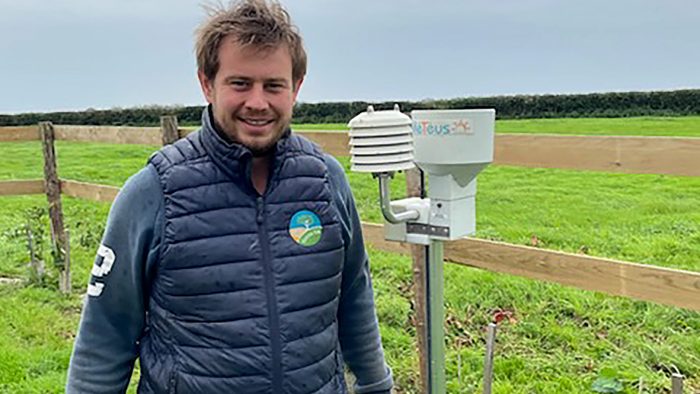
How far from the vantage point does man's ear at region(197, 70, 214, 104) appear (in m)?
1.38

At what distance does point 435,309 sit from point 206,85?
0.82 metres

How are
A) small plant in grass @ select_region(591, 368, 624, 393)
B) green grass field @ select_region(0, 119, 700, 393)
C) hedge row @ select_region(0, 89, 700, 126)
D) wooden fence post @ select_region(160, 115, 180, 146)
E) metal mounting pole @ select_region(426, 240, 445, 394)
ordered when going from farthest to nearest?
1. hedge row @ select_region(0, 89, 700, 126)
2. wooden fence post @ select_region(160, 115, 180, 146)
3. green grass field @ select_region(0, 119, 700, 393)
4. small plant in grass @ select_region(591, 368, 624, 393)
5. metal mounting pole @ select_region(426, 240, 445, 394)

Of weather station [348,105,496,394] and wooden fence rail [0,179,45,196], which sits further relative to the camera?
wooden fence rail [0,179,45,196]

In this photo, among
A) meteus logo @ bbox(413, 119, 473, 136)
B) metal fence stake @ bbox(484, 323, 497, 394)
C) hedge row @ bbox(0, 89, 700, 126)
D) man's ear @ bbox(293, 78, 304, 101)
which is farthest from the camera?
hedge row @ bbox(0, 89, 700, 126)

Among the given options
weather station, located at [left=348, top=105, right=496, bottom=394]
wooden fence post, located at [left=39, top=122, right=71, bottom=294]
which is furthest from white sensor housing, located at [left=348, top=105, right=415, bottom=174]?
wooden fence post, located at [left=39, top=122, right=71, bottom=294]

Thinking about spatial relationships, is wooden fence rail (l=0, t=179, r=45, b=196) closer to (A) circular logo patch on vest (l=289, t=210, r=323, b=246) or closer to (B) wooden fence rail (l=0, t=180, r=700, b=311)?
(B) wooden fence rail (l=0, t=180, r=700, b=311)

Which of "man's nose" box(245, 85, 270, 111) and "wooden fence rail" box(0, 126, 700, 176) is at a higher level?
"man's nose" box(245, 85, 270, 111)

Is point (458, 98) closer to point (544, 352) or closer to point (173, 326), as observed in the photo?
point (544, 352)

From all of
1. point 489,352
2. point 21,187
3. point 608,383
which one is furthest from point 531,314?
point 21,187

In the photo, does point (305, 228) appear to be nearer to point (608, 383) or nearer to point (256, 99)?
point (256, 99)

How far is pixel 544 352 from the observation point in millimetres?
3441

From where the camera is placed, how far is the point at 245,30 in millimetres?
1317

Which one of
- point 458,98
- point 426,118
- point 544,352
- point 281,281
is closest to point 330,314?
point 281,281

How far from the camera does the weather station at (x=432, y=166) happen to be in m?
1.62
